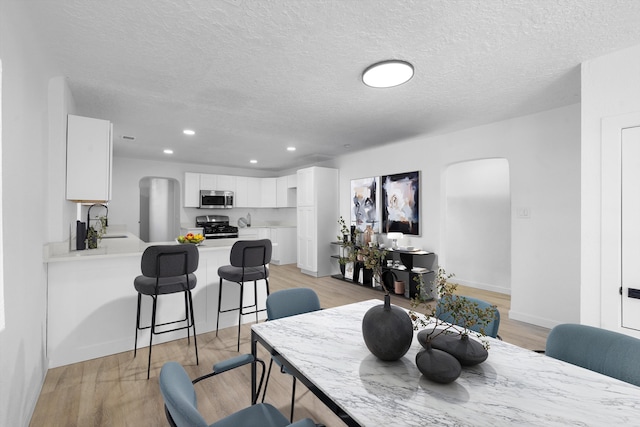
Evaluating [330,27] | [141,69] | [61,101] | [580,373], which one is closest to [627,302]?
[580,373]

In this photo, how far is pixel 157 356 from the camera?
2.69 m

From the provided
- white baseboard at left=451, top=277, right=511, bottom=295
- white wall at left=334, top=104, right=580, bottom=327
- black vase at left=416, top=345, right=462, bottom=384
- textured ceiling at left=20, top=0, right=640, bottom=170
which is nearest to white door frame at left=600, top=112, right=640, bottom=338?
textured ceiling at left=20, top=0, right=640, bottom=170

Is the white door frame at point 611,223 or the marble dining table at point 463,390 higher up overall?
the white door frame at point 611,223

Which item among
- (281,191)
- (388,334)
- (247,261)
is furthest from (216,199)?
(388,334)

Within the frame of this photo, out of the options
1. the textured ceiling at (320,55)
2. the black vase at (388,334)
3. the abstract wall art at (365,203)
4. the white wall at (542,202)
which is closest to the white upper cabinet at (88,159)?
the textured ceiling at (320,55)

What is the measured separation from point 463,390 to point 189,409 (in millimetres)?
845

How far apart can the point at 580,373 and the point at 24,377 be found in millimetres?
2755

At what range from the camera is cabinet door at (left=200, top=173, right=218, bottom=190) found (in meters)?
7.02

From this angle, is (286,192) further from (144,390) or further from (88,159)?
(144,390)

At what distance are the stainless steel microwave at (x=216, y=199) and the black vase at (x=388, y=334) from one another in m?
6.46

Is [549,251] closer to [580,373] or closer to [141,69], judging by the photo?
[580,373]

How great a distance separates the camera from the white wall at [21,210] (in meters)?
1.36

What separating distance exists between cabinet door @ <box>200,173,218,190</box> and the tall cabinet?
2.24 metres

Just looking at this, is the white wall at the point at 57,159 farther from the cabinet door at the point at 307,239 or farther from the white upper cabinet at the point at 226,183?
the white upper cabinet at the point at 226,183
